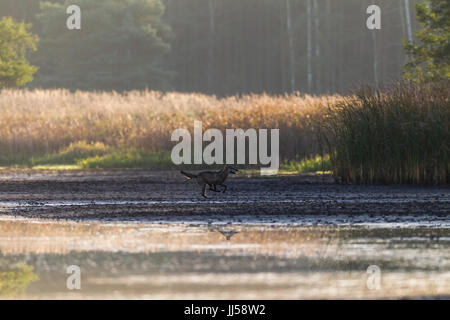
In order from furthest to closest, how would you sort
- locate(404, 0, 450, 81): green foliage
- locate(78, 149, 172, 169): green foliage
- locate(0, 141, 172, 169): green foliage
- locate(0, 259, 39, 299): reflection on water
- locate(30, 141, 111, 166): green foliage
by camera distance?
locate(30, 141, 111, 166): green foliage < locate(404, 0, 450, 81): green foliage < locate(0, 141, 172, 169): green foliage < locate(78, 149, 172, 169): green foliage < locate(0, 259, 39, 299): reflection on water

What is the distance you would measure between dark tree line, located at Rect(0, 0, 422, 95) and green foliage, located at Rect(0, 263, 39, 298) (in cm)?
5935

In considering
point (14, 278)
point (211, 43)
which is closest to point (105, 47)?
point (211, 43)

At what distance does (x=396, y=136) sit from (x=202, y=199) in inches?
188

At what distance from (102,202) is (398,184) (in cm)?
639

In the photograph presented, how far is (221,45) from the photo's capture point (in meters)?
92.5

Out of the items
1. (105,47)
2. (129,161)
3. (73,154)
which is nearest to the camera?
(129,161)

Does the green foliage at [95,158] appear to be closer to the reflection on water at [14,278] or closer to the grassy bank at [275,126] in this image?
the grassy bank at [275,126]

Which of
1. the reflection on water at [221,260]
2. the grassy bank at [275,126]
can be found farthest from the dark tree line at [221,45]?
the reflection on water at [221,260]

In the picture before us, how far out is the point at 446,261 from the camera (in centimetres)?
962

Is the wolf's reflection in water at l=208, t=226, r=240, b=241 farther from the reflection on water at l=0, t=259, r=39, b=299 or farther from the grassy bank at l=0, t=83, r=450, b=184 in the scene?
the grassy bank at l=0, t=83, r=450, b=184

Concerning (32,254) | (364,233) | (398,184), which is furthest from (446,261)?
(398,184)

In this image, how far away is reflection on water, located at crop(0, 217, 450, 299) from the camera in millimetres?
8000

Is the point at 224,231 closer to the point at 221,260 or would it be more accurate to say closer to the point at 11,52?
the point at 221,260

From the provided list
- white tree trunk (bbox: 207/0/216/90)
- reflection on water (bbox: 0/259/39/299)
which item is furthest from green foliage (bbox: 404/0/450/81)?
white tree trunk (bbox: 207/0/216/90)
